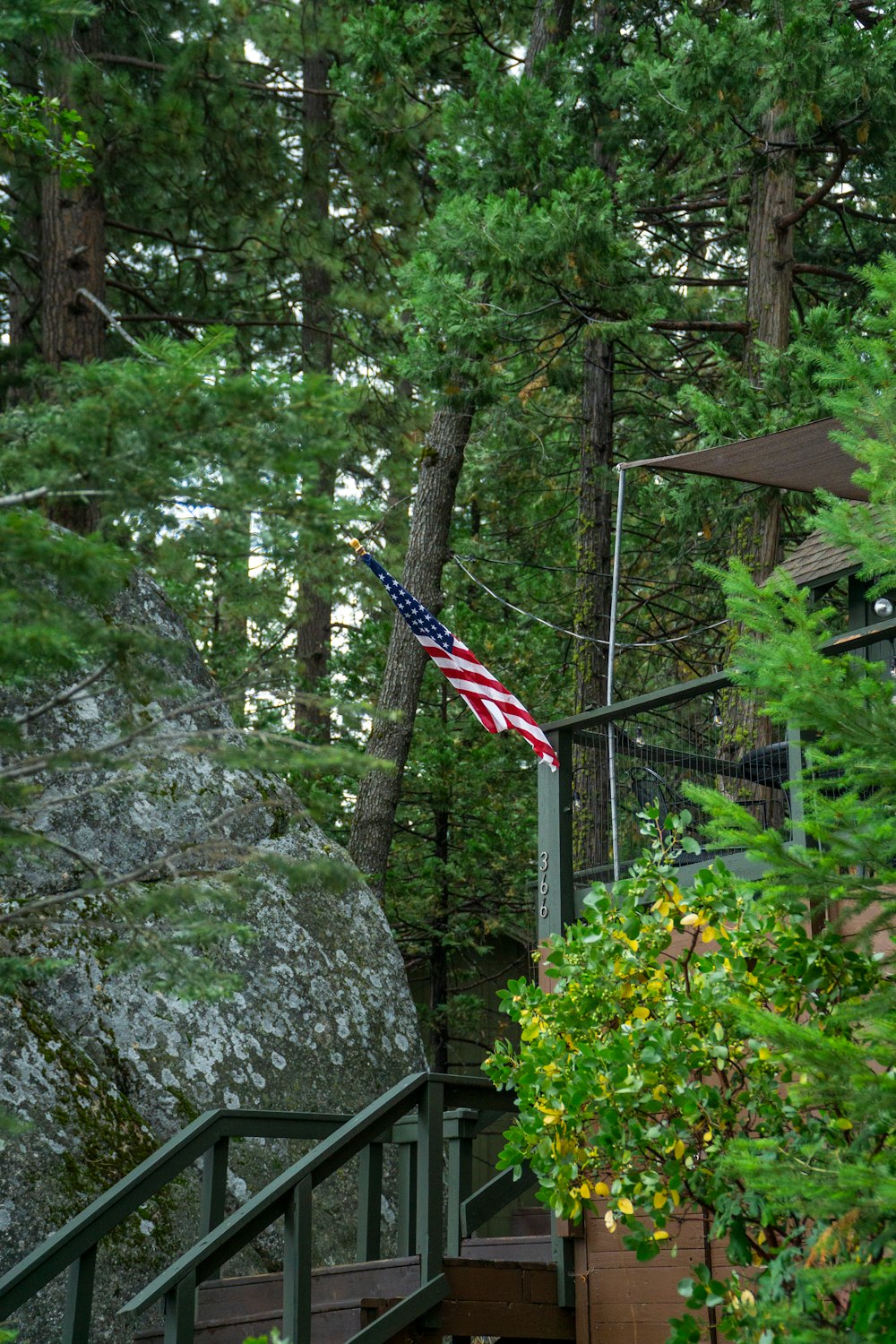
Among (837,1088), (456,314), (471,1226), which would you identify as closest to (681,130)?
(456,314)

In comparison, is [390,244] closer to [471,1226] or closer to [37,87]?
[37,87]

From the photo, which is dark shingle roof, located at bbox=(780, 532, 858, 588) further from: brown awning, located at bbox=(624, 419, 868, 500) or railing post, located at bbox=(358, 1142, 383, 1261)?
railing post, located at bbox=(358, 1142, 383, 1261)

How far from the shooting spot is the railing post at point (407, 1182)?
21.8 feet

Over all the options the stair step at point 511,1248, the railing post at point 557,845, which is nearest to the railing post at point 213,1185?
the stair step at point 511,1248

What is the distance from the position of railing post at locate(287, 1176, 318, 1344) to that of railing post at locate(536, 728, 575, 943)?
1.86m

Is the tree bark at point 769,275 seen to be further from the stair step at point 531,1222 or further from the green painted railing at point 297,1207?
the green painted railing at point 297,1207

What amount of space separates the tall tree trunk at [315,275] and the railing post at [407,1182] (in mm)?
4861

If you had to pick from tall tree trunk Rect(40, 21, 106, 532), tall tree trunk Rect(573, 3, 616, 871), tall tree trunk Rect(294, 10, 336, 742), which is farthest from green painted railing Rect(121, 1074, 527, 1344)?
A: tall tree trunk Rect(40, 21, 106, 532)

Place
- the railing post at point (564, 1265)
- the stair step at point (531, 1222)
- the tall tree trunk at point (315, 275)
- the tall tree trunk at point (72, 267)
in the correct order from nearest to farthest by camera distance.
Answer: the railing post at point (564, 1265), the stair step at point (531, 1222), the tall tree trunk at point (72, 267), the tall tree trunk at point (315, 275)

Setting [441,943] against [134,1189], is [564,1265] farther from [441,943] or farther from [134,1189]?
[441,943]

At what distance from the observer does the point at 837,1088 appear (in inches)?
150

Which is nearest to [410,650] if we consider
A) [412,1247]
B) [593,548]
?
[593,548]

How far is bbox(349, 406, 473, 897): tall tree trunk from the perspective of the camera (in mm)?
12344

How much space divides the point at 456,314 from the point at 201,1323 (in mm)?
7578
